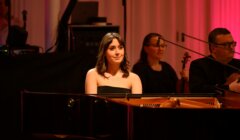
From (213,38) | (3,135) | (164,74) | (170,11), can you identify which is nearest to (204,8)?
(170,11)

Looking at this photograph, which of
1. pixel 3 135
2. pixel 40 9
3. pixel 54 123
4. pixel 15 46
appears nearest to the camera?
pixel 54 123

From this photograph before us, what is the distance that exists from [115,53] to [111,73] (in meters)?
0.17

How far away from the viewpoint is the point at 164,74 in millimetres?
5074

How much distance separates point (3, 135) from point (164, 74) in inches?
72.7

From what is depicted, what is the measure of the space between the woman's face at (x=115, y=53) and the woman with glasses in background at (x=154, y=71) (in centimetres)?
82

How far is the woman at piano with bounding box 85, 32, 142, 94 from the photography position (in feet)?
13.4

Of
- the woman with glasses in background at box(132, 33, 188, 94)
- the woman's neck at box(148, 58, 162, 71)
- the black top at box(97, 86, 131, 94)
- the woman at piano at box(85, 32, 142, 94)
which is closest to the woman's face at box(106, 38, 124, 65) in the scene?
the woman at piano at box(85, 32, 142, 94)

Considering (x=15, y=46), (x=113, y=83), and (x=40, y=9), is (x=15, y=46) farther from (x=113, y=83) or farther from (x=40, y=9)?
(x=40, y=9)

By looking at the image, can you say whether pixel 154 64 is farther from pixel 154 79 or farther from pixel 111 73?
pixel 111 73

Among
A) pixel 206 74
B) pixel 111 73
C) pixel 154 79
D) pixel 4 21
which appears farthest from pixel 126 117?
pixel 4 21

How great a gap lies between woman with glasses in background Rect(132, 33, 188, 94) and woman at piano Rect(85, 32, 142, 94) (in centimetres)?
73

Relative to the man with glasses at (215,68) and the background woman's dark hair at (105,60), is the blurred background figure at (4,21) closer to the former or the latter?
the background woman's dark hair at (105,60)

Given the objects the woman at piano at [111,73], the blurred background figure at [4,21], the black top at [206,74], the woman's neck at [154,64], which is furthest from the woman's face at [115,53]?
the blurred background figure at [4,21]

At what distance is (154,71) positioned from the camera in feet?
16.5
